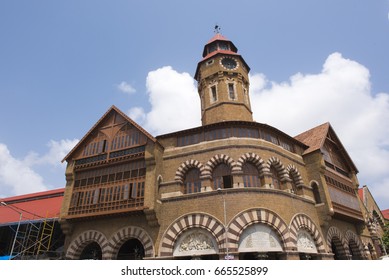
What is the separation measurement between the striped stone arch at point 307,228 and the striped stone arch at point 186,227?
5.61 m

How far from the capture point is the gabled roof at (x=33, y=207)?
93.7 feet

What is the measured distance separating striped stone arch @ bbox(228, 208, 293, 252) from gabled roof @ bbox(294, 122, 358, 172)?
930cm

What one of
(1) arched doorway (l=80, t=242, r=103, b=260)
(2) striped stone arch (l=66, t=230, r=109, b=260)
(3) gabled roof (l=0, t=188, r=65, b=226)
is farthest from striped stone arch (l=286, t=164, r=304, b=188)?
(3) gabled roof (l=0, t=188, r=65, b=226)

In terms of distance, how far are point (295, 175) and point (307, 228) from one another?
463 cm

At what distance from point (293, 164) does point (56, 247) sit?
2551cm

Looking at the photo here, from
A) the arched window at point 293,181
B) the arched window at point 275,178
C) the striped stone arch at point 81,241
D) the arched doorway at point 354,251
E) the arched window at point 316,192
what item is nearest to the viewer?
the arched window at point 275,178

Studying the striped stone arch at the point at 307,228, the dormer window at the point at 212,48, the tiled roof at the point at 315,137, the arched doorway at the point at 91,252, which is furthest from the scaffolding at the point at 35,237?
the tiled roof at the point at 315,137

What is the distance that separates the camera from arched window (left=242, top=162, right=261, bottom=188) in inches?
843

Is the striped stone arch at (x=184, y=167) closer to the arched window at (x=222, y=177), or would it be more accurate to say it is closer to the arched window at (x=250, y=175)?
the arched window at (x=222, y=177)

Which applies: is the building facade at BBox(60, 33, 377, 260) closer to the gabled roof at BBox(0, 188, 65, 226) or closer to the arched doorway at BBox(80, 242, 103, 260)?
the arched doorway at BBox(80, 242, 103, 260)

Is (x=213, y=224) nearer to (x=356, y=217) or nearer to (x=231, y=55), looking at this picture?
(x=356, y=217)

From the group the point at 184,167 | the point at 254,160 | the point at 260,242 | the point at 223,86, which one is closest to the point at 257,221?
the point at 260,242

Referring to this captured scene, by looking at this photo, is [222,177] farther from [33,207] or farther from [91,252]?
[33,207]

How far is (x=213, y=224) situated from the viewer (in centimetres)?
1988
